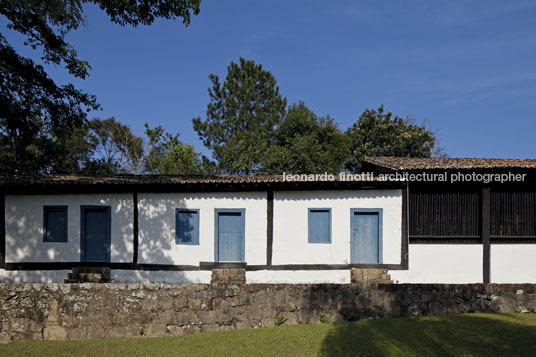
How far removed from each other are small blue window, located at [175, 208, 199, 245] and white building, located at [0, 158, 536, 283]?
0.10ft

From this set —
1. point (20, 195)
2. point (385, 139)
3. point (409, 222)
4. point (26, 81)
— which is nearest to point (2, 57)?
point (26, 81)

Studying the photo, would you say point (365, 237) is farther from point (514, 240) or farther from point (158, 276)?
point (158, 276)

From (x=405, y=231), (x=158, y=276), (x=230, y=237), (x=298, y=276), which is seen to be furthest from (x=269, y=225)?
(x=405, y=231)

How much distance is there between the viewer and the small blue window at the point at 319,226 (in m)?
11.0

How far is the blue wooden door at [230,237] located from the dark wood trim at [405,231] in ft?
15.7

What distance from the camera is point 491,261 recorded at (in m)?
10.6

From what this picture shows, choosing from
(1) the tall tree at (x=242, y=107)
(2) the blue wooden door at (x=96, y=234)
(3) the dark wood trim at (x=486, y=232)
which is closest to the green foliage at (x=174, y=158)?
(1) the tall tree at (x=242, y=107)

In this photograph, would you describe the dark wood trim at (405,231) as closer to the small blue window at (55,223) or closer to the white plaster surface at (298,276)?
the white plaster surface at (298,276)

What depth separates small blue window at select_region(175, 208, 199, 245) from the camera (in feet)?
36.3

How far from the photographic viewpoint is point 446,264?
10.6 m

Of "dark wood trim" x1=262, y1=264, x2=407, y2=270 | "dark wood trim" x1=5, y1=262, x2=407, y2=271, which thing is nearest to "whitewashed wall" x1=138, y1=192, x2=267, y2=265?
"dark wood trim" x1=5, y1=262, x2=407, y2=271

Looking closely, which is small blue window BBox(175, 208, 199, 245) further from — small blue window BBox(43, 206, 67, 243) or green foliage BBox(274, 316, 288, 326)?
green foliage BBox(274, 316, 288, 326)

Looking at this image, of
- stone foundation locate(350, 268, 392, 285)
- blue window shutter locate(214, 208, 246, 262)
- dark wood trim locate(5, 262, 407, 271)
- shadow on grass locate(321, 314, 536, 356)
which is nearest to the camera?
shadow on grass locate(321, 314, 536, 356)

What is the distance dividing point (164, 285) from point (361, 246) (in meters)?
6.34
